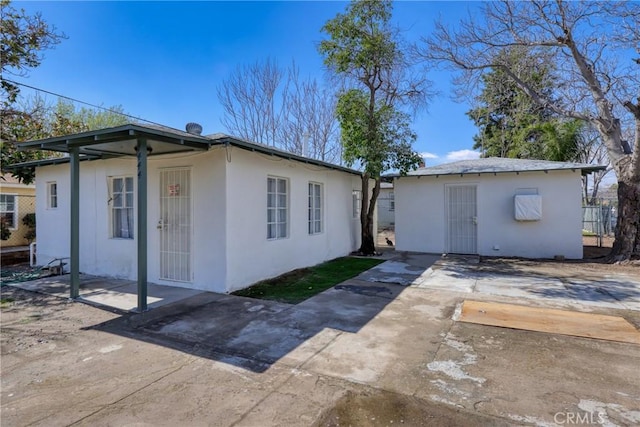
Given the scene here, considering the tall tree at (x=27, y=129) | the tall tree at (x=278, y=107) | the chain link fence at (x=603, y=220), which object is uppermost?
the tall tree at (x=278, y=107)

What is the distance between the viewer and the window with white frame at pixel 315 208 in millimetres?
9312

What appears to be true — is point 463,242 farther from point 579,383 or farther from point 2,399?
point 2,399

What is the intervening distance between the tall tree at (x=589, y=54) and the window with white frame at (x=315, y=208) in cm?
668

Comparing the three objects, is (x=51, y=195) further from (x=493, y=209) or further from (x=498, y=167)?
(x=498, y=167)

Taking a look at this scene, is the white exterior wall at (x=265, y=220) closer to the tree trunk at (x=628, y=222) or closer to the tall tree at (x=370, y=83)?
the tall tree at (x=370, y=83)

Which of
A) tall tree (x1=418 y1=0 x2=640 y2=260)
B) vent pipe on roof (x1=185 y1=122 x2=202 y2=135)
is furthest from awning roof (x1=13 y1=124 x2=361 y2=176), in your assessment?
tall tree (x1=418 y1=0 x2=640 y2=260)

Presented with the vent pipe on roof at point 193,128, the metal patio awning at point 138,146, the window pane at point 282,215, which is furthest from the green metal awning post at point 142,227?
the window pane at point 282,215

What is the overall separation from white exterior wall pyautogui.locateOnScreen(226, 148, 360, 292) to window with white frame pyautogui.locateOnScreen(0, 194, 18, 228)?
1267 cm

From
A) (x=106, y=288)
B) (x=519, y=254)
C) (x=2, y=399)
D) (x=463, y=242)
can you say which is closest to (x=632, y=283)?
(x=519, y=254)

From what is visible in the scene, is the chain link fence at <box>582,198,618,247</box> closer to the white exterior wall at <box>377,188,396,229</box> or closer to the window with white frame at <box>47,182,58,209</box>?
the white exterior wall at <box>377,188,396,229</box>

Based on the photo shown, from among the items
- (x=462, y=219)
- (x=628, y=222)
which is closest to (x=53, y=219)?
(x=462, y=219)

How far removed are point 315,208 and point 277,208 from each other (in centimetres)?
191

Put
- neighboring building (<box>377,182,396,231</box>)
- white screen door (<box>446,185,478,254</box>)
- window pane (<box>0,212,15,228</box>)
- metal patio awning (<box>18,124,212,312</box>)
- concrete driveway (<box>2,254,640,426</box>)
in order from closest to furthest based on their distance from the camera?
concrete driveway (<box>2,254,640,426</box>)
metal patio awning (<box>18,124,212,312</box>)
white screen door (<box>446,185,478,254</box>)
window pane (<box>0,212,15,228</box>)
neighboring building (<box>377,182,396,231</box>)

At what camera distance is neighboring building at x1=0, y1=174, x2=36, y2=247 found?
533 inches
